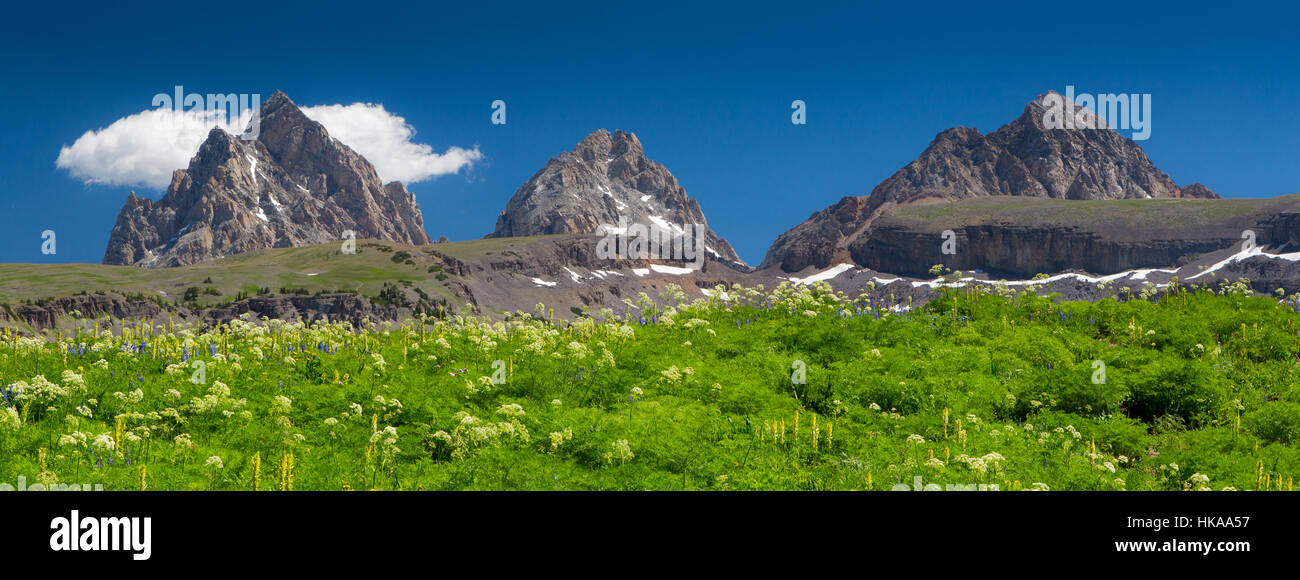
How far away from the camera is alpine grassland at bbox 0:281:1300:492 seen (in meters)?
8.69

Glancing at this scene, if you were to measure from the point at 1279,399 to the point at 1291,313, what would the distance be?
22.0 ft

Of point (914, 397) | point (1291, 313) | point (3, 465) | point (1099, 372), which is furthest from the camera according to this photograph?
point (1291, 313)

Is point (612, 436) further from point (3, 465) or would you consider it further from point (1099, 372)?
point (1099, 372)

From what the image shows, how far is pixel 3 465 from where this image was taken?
822cm

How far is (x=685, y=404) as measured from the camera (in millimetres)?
11148

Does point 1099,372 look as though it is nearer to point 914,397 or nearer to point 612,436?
point 914,397

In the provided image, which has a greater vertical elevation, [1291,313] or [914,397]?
[1291,313]

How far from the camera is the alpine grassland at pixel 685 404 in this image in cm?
869

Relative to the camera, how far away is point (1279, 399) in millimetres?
12156
